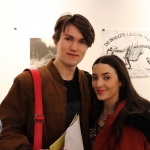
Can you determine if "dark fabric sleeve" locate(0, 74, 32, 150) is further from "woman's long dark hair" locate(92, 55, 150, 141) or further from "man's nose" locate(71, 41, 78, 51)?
"woman's long dark hair" locate(92, 55, 150, 141)

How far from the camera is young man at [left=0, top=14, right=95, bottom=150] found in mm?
971

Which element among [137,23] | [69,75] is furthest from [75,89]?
[137,23]

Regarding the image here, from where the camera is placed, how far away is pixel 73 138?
0.97 meters

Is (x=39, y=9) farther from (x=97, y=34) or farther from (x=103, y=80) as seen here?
(x=103, y=80)

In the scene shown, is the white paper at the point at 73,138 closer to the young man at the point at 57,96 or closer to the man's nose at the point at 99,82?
the young man at the point at 57,96

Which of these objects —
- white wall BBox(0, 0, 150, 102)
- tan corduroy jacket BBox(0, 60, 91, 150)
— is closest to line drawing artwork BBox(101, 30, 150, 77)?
white wall BBox(0, 0, 150, 102)

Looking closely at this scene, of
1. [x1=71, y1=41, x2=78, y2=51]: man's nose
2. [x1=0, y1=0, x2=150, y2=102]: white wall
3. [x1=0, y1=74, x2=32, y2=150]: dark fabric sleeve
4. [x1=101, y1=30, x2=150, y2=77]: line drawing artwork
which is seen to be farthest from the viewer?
[x1=101, y1=30, x2=150, y2=77]: line drawing artwork

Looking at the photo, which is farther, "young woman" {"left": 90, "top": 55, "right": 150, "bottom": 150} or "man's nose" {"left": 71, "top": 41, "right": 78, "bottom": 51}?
"man's nose" {"left": 71, "top": 41, "right": 78, "bottom": 51}

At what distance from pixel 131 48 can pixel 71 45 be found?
1.30m

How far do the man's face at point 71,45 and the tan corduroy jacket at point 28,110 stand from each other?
96 mm

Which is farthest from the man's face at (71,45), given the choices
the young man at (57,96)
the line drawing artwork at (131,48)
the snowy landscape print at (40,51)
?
the line drawing artwork at (131,48)

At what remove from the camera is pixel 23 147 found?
0.93 m

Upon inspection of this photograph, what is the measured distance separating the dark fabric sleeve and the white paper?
18 centimetres

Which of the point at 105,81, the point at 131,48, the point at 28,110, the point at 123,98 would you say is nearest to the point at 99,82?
the point at 105,81
